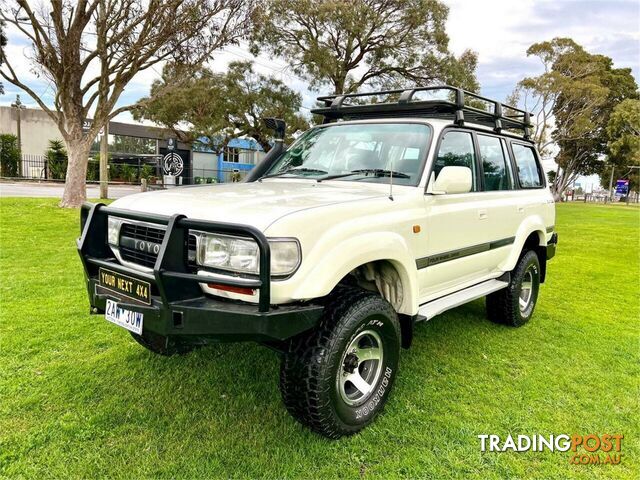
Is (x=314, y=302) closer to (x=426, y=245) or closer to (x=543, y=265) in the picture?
(x=426, y=245)

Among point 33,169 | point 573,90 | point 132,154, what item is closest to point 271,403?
point 573,90

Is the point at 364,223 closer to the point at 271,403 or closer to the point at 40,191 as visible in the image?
the point at 271,403

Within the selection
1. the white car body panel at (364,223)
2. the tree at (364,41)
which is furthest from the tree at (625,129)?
the white car body panel at (364,223)

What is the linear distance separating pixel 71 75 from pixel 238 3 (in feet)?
18.1

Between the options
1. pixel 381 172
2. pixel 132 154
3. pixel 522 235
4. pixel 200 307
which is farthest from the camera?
pixel 132 154

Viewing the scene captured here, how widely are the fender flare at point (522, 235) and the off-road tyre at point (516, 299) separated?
7.5 inches

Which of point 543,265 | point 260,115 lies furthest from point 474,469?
point 260,115

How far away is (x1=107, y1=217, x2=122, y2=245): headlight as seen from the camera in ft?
9.91

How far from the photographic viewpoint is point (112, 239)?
10.1ft

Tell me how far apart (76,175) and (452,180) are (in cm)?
1398

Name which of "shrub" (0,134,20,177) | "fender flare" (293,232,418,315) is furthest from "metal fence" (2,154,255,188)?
"fender flare" (293,232,418,315)

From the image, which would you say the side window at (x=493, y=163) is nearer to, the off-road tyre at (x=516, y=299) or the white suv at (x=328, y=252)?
the white suv at (x=328, y=252)

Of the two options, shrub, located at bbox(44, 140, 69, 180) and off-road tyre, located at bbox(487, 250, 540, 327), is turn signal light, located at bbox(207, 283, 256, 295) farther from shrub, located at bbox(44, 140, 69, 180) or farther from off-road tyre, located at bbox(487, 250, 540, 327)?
shrub, located at bbox(44, 140, 69, 180)

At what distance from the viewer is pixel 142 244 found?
2830mm
